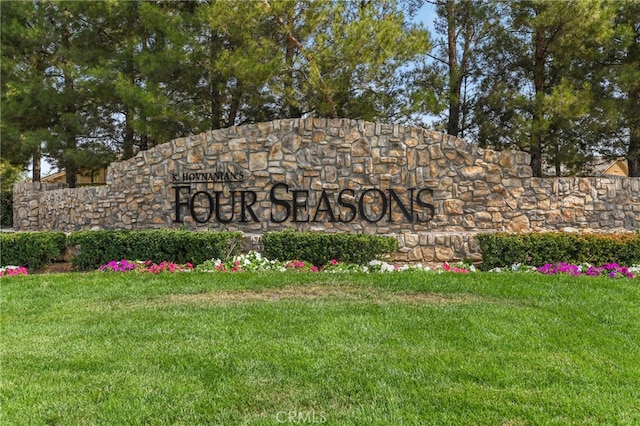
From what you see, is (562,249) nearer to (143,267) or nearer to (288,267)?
(288,267)

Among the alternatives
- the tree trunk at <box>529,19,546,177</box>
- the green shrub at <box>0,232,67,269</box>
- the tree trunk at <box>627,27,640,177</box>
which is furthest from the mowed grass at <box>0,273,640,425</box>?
the tree trunk at <box>627,27,640,177</box>

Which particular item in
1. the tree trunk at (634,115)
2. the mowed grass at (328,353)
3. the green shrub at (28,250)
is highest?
the tree trunk at (634,115)

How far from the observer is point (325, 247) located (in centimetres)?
711

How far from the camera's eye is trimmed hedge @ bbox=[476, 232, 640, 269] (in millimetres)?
6613

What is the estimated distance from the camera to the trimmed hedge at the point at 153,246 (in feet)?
23.5

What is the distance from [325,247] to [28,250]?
4.82 m

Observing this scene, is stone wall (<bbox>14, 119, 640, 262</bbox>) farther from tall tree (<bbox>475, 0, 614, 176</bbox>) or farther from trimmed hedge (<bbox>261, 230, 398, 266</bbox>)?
tall tree (<bbox>475, 0, 614, 176</bbox>)

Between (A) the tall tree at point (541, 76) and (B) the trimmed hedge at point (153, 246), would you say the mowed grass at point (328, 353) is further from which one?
(A) the tall tree at point (541, 76)

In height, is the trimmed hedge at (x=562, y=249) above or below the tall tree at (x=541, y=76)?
below

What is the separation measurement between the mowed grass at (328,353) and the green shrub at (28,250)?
6.81ft

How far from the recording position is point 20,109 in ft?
45.8

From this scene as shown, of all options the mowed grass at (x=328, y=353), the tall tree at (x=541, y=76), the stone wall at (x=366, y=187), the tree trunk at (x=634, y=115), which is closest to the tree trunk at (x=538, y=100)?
the tall tree at (x=541, y=76)

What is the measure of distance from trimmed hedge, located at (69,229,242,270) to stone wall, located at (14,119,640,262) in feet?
6.11

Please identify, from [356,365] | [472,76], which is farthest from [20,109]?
[356,365]
